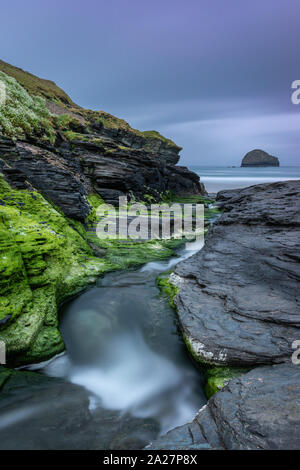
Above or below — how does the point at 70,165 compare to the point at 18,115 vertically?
below

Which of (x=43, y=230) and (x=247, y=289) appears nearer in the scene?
(x=247, y=289)

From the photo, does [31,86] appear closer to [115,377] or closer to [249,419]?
[115,377]

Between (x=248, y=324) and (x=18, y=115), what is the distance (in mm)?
14773

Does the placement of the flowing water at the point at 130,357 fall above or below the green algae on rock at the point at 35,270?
below

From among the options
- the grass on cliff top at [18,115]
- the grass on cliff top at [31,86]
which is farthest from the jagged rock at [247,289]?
the grass on cliff top at [31,86]

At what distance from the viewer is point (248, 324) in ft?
16.3

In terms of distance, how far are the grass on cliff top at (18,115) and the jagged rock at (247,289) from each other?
1113 cm

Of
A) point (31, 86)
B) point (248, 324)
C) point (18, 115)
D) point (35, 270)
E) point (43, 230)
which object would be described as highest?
point (31, 86)

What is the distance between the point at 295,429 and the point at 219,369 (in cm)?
202

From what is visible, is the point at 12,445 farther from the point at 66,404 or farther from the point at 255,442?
the point at 255,442

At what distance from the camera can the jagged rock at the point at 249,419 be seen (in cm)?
254

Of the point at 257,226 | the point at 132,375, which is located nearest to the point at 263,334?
the point at 132,375

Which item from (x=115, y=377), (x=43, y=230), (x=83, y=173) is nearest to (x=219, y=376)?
(x=115, y=377)

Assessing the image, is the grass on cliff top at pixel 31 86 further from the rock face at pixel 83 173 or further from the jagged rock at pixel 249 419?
the jagged rock at pixel 249 419
